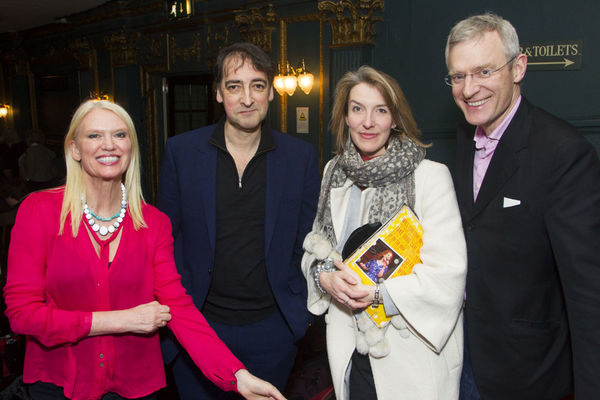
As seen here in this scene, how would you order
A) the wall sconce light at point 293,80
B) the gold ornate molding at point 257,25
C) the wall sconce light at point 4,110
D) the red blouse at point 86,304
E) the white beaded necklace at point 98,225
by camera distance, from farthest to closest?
the wall sconce light at point 4,110
the gold ornate molding at point 257,25
the wall sconce light at point 293,80
the white beaded necklace at point 98,225
the red blouse at point 86,304

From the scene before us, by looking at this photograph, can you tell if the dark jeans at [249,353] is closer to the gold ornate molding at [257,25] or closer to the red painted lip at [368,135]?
the red painted lip at [368,135]

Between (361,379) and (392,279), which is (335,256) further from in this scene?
(361,379)

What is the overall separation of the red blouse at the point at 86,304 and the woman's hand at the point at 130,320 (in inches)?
1.3

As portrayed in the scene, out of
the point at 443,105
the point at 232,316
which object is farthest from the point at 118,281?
the point at 443,105

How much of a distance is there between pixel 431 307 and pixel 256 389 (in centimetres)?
65

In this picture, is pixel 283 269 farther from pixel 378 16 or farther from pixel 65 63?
pixel 65 63

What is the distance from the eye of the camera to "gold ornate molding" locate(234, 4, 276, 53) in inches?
251

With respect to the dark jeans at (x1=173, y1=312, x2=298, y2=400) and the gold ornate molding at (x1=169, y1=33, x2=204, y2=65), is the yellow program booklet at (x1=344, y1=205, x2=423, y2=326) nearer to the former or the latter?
the dark jeans at (x1=173, y1=312, x2=298, y2=400)

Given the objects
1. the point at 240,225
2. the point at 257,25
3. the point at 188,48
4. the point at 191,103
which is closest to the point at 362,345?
the point at 240,225

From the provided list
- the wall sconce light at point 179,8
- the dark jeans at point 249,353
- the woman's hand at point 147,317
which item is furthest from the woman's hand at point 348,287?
the wall sconce light at point 179,8

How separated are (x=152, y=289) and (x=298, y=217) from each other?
0.73 meters

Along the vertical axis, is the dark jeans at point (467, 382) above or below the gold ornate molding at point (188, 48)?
below

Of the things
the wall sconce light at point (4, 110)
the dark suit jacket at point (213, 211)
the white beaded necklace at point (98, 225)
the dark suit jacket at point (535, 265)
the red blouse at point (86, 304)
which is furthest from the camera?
the wall sconce light at point (4, 110)

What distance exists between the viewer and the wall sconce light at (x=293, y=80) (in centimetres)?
596
